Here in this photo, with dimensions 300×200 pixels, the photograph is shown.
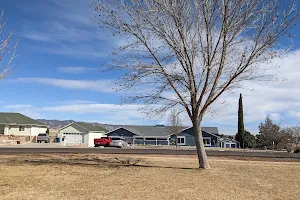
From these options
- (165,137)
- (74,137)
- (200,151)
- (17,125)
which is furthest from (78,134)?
(200,151)

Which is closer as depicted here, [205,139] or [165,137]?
[205,139]

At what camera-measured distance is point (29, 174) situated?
1297 cm

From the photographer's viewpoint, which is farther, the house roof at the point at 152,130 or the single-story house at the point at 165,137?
the house roof at the point at 152,130

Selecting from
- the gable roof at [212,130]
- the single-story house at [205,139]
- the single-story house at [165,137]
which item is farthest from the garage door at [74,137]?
the gable roof at [212,130]

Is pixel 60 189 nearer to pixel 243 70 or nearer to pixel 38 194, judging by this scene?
pixel 38 194

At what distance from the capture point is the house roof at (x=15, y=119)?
5762 centimetres

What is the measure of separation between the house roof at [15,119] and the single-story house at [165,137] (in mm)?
15474

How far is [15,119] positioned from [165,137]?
28076 mm

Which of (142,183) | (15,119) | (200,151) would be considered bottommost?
(142,183)

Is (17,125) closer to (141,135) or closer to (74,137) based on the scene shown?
(74,137)

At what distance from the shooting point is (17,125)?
58.1 metres

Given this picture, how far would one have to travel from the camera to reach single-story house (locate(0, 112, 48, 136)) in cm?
5719

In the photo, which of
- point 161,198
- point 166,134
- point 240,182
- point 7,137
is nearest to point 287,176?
point 240,182

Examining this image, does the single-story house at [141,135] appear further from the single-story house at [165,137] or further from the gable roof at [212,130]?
the gable roof at [212,130]
